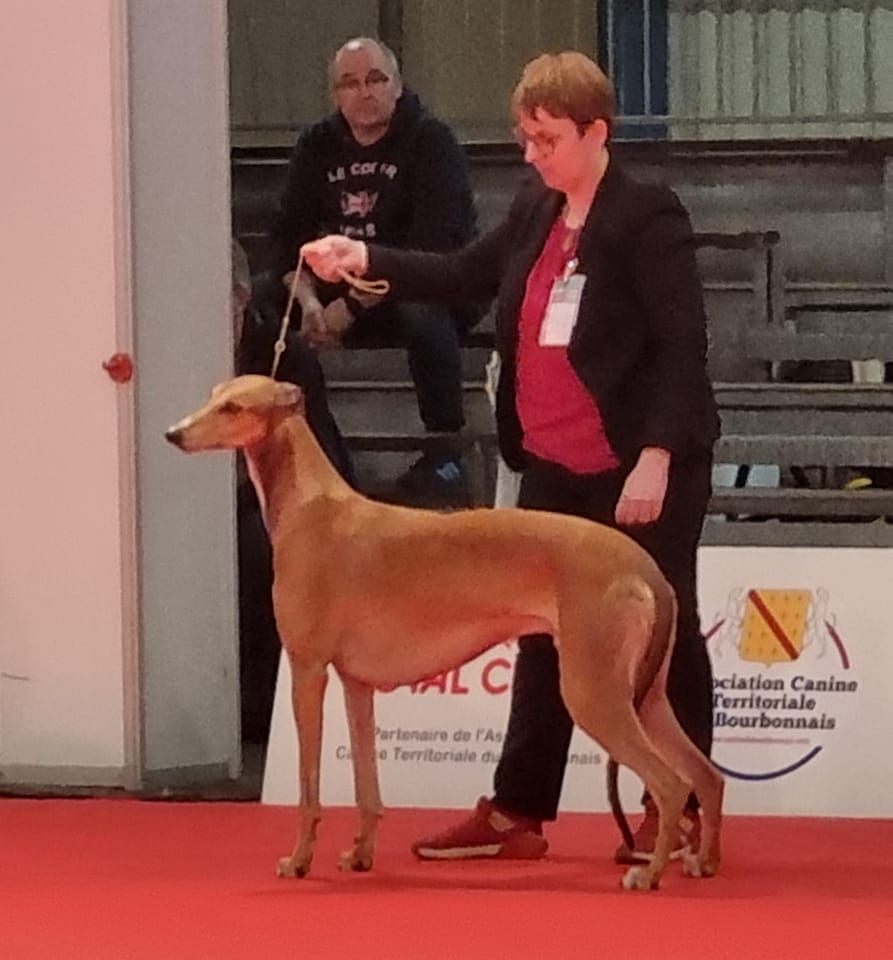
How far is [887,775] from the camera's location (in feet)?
14.1

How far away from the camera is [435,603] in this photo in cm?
334

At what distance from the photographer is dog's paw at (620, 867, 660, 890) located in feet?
10.9

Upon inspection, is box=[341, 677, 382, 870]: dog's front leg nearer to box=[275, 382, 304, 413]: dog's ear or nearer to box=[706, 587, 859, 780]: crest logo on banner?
box=[275, 382, 304, 413]: dog's ear

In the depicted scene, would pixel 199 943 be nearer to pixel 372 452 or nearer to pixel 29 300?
pixel 29 300

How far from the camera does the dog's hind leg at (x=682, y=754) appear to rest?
3.39 m

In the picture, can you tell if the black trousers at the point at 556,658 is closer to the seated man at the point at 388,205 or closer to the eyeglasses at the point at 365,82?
the seated man at the point at 388,205

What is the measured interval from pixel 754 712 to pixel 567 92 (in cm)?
153

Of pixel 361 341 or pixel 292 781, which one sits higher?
pixel 361 341

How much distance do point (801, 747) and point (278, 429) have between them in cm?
148

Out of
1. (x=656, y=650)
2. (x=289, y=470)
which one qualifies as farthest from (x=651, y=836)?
(x=289, y=470)

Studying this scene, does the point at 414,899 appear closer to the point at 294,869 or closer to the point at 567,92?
the point at 294,869

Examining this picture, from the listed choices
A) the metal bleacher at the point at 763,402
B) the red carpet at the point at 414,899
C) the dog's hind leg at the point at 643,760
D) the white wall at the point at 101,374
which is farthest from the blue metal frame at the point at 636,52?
the dog's hind leg at the point at 643,760

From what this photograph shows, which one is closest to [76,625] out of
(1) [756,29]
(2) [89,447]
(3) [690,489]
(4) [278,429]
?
(2) [89,447]

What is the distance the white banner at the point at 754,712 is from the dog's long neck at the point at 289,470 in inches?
41.9
